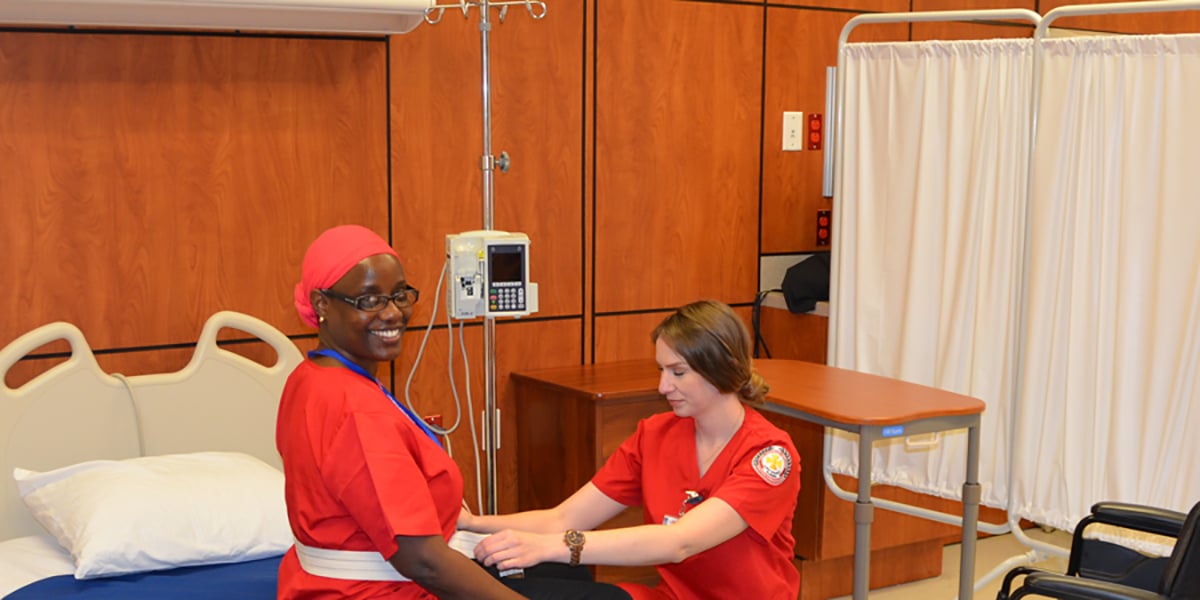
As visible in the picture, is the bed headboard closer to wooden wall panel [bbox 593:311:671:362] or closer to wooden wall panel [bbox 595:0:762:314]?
wooden wall panel [bbox 593:311:671:362]

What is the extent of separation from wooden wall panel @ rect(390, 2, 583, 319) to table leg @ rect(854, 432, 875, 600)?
1.44 metres

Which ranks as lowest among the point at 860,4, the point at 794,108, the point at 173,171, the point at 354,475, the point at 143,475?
the point at 143,475

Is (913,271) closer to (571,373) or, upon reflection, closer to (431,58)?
(571,373)

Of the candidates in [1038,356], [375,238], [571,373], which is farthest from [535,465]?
[375,238]

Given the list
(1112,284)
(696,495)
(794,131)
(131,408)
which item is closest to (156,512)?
(131,408)

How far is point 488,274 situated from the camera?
11.0 feet

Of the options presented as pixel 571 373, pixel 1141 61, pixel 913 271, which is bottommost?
pixel 571 373

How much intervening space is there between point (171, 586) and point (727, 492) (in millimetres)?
1306

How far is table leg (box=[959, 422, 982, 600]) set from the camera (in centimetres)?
311

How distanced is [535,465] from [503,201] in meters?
0.88

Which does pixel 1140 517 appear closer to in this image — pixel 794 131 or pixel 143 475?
pixel 794 131

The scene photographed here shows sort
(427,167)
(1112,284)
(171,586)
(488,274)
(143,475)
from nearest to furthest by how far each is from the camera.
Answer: (171,586) < (143,475) < (1112,284) < (488,274) < (427,167)

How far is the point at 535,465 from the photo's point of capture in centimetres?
402

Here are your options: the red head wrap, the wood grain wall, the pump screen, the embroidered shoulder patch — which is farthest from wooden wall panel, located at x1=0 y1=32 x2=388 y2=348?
the embroidered shoulder patch
